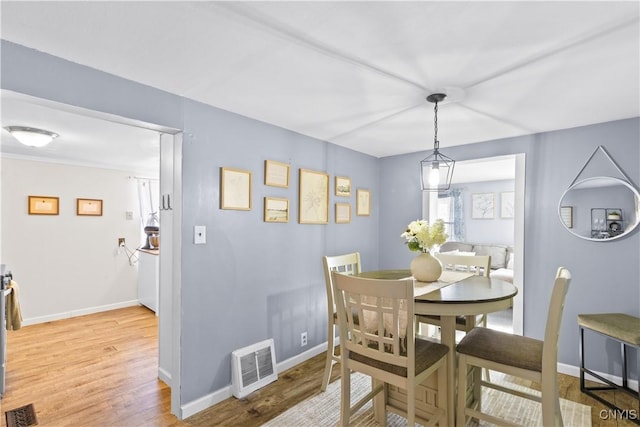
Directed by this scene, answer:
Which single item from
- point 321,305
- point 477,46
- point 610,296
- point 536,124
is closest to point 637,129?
point 536,124

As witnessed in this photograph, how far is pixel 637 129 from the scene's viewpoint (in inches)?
100

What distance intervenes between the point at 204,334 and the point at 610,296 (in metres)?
3.23

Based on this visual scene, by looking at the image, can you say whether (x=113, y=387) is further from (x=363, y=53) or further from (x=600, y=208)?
(x=600, y=208)

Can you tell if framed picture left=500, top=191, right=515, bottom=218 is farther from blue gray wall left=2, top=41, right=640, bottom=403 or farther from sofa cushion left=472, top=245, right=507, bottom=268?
blue gray wall left=2, top=41, right=640, bottom=403

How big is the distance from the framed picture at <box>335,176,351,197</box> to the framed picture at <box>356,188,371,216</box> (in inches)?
7.4

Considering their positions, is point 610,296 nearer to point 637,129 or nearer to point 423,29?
point 637,129

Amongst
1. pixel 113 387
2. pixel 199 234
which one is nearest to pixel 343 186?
pixel 199 234

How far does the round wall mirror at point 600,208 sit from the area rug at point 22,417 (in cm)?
433

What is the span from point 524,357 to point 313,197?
2095 mm

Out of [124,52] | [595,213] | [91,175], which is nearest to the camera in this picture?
[124,52]

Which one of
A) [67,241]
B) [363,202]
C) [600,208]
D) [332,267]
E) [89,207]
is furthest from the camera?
[89,207]

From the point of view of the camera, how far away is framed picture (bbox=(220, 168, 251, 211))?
244 centimetres

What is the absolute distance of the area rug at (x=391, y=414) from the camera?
2.15 m

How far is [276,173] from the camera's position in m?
2.85
